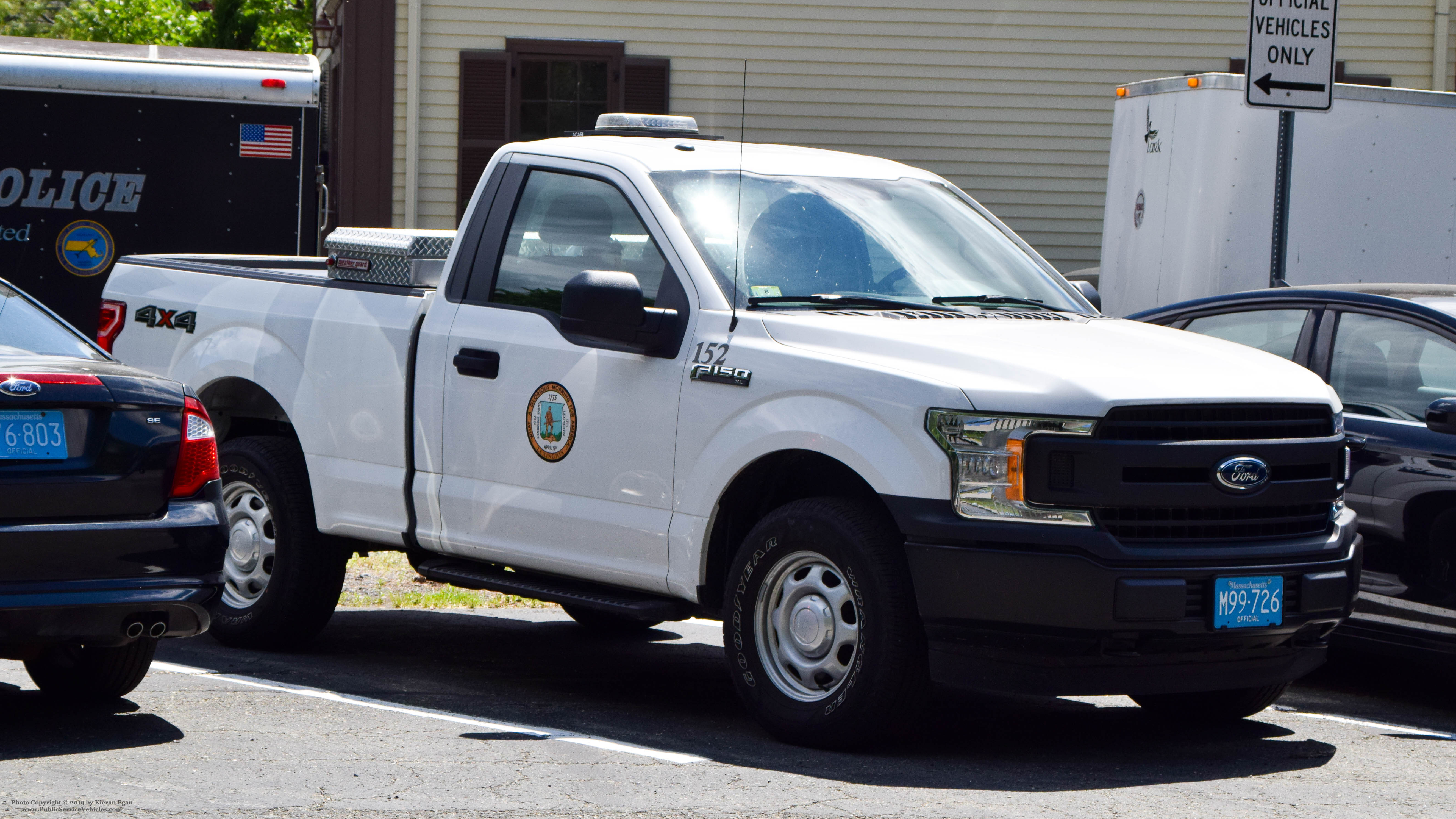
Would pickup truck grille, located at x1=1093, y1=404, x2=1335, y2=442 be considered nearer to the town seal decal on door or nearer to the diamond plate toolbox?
the town seal decal on door

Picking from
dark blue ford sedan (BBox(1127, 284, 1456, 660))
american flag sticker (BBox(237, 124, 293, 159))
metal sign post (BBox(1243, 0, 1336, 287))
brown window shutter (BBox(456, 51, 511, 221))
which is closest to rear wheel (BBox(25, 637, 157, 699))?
dark blue ford sedan (BBox(1127, 284, 1456, 660))

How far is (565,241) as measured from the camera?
6.79 metres

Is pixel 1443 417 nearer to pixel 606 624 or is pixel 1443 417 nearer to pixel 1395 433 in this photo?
pixel 1395 433

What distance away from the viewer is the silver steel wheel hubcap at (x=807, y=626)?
5.69 metres

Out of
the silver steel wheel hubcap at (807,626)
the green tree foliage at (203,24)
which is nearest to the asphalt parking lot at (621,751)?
the silver steel wheel hubcap at (807,626)

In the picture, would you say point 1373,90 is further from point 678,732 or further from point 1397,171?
point 678,732

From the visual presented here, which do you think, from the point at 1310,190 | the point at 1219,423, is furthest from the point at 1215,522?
the point at 1310,190

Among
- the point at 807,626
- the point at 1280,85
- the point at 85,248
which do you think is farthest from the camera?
the point at 85,248

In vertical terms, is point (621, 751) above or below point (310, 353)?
below

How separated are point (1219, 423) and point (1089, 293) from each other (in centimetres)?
186

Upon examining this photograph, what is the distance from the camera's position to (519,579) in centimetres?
674

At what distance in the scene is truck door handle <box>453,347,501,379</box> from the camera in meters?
6.70

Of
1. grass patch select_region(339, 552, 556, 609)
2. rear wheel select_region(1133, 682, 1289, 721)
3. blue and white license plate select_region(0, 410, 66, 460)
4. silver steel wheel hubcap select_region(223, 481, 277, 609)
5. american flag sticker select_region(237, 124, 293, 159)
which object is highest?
american flag sticker select_region(237, 124, 293, 159)

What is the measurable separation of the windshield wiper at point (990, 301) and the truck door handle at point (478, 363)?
157 cm
